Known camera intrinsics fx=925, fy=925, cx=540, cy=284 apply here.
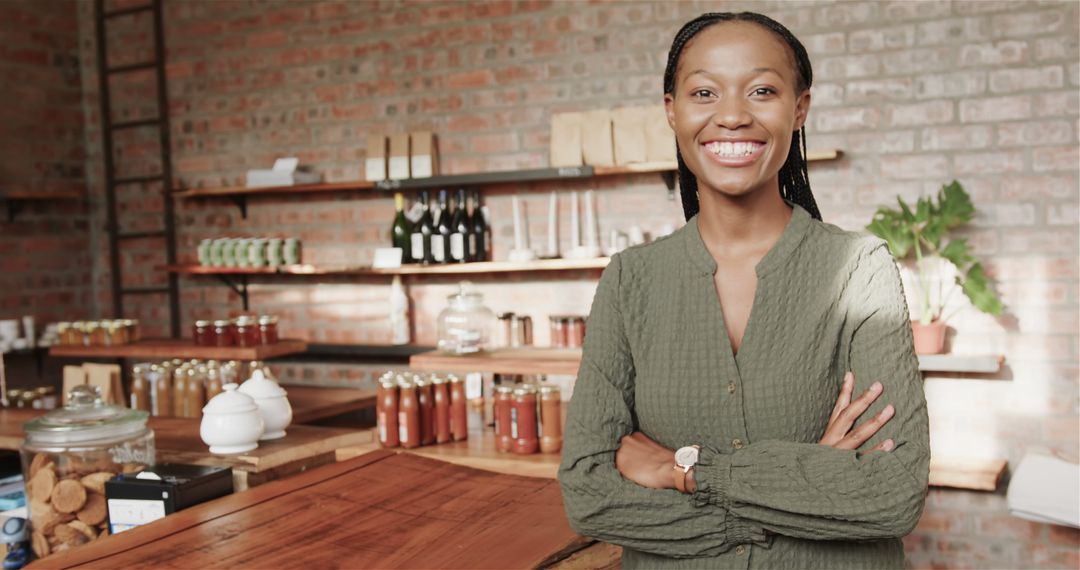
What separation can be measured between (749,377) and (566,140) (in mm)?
2993

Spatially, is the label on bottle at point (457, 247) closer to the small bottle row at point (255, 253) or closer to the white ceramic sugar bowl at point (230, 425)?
the small bottle row at point (255, 253)

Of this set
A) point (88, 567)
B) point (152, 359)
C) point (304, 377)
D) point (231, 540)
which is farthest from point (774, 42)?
point (152, 359)

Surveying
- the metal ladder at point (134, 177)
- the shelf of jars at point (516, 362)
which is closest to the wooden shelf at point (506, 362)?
the shelf of jars at point (516, 362)

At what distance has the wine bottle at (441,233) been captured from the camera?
14.1ft

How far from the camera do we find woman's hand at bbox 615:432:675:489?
1.22 m

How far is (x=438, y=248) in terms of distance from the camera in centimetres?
431

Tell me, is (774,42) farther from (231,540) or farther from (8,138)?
(8,138)

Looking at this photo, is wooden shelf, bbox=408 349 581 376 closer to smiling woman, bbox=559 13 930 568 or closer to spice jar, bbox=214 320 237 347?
spice jar, bbox=214 320 237 347

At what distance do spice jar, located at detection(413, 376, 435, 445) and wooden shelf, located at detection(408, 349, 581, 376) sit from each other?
102 mm

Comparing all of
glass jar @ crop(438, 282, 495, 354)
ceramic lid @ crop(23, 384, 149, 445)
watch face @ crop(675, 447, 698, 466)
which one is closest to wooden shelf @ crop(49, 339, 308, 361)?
glass jar @ crop(438, 282, 495, 354)

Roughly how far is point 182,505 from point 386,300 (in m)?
2.83

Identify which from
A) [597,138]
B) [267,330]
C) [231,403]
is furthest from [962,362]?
[267,330]

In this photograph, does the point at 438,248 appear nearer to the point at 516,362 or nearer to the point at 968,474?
the point at 516,362

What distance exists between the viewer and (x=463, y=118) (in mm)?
4441
